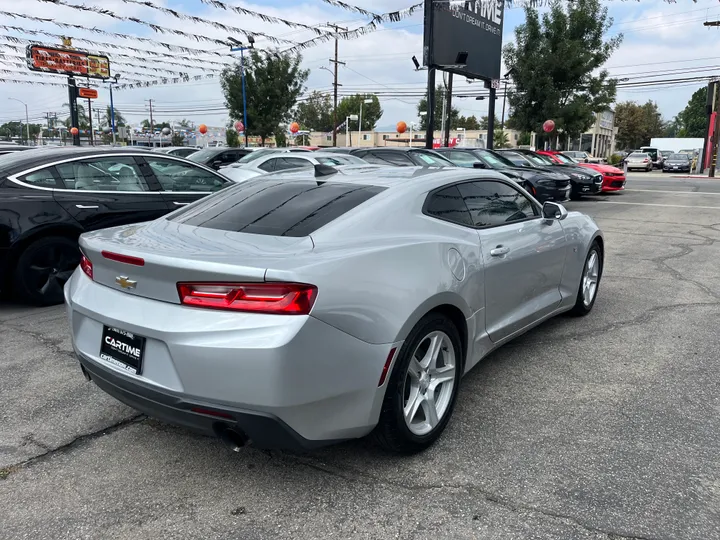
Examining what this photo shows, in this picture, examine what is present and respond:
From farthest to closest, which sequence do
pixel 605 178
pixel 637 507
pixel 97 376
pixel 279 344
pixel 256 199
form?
pixel 605 178 → pixel 256 199 → pixel 97 376 → pixel 637 507 → pixel 279 344

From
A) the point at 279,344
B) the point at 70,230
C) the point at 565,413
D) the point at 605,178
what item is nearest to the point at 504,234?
the point at 565,413

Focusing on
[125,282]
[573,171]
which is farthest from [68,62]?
[125,282]

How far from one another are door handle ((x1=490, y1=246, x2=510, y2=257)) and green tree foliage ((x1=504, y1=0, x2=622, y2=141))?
26.3 m

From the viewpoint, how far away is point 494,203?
402cm

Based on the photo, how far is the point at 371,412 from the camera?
8.59ft

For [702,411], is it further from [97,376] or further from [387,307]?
[97,376]

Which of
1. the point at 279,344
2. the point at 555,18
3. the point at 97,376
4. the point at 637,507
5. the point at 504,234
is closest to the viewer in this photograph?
the point at 279,344

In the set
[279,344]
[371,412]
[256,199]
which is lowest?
[371,412]

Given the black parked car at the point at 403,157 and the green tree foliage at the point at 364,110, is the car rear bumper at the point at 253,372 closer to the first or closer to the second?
the black parked car at the point at 403,157

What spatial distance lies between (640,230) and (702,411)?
28.7 ft

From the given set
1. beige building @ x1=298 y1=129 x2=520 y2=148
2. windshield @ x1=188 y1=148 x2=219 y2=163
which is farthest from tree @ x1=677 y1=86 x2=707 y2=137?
windshield @ x1=188 y1=148 x2=219 y2=163

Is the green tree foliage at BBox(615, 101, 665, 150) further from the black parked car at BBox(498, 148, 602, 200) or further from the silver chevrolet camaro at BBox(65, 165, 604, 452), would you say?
the silver chevrolet camaro at BBox(65, 165, 604, 452)

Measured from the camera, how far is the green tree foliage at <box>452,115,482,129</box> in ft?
374

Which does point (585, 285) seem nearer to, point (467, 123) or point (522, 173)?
point (522, 173)
